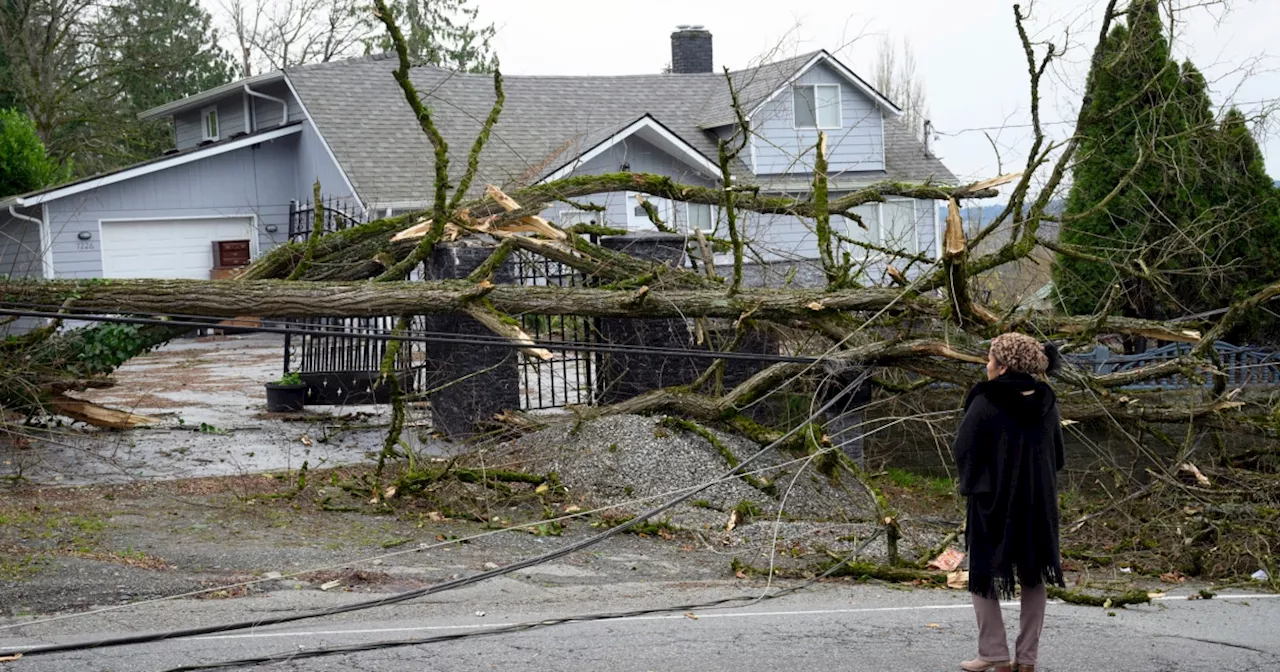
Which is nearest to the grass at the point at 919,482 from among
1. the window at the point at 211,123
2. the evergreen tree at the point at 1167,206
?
the evergreen tree at the point at 1167,206

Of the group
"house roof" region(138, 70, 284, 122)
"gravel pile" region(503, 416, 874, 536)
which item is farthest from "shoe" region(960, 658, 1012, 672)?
"house roof" region(138, 70, 284, 122)

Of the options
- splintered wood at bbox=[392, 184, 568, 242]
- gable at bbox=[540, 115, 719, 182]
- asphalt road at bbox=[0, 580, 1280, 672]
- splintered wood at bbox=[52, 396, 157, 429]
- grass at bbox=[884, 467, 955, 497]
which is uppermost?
gable at bbox=[540, 115, 719, 182]

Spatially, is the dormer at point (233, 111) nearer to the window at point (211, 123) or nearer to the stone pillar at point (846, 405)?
the window at point (211, 123)

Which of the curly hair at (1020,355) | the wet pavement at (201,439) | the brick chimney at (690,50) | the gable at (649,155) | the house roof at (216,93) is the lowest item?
the wet pavement at (201,439)

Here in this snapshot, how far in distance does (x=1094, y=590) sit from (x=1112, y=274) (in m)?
7.83

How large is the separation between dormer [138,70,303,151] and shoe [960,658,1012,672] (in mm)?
21920

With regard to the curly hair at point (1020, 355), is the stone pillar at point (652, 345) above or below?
below

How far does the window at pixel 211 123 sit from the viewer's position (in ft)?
94.1

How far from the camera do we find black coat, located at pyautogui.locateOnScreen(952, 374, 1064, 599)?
5375 mm

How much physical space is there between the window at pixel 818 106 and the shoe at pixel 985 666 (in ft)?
67.4

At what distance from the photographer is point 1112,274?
48.3 ft

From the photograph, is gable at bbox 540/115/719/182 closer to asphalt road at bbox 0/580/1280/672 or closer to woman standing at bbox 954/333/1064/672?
asphalt road at bbox 0/580/1280/672

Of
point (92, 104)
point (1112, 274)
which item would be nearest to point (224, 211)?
point (92, 104)

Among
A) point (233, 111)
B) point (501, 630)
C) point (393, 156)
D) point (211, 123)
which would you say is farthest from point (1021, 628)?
point (211, 123)
